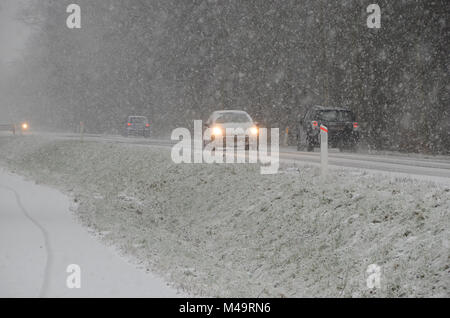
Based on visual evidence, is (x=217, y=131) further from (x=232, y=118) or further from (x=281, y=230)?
(x=281, y=230)

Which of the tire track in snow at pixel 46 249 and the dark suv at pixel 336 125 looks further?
the dark suv at pixel 336 125

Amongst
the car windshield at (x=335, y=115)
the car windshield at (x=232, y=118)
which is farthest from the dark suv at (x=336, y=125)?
the car windshield at (x=232, y=118)

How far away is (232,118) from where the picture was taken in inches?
856

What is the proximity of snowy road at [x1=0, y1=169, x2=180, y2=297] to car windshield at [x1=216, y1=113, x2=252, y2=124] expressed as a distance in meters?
9.85

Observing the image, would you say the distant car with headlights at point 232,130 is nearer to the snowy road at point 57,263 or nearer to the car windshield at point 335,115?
the car windshield at point 335,115

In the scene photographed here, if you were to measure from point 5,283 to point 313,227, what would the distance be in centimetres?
603

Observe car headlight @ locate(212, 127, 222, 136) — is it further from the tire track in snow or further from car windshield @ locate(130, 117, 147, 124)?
car windshield @ locate(130, 117, 147, 124)

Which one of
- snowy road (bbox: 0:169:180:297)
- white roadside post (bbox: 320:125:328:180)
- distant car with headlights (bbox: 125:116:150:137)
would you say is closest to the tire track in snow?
snowy road (bbox: 0:169:180:297)

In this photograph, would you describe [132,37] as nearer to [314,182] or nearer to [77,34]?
[77,34]

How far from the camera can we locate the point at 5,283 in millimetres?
6945

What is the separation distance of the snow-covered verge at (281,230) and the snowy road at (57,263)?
1.66 feet

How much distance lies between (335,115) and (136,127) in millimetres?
22019

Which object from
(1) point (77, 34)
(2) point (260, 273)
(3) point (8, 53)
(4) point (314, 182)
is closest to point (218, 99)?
(1) point (77, 34)

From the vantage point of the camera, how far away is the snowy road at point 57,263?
6.84 metres
